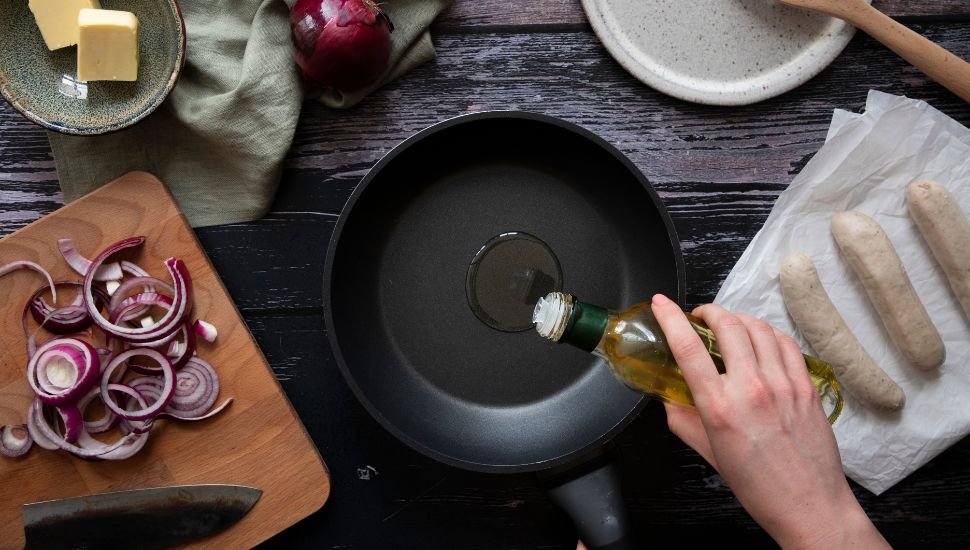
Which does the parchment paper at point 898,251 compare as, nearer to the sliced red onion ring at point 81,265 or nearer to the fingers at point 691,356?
the fingers at point 691,356

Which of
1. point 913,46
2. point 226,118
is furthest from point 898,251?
point 226,118

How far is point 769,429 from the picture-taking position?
3.12 feet

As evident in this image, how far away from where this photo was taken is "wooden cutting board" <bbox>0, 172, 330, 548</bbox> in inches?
52.6

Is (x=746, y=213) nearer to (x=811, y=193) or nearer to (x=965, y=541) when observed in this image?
(x=811, y=193)

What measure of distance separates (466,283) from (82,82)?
0.77m

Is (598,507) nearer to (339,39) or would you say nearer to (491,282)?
(491,282)

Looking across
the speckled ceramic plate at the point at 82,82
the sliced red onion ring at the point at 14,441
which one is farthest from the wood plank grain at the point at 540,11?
the sliced red onion ring at the point at 14,441

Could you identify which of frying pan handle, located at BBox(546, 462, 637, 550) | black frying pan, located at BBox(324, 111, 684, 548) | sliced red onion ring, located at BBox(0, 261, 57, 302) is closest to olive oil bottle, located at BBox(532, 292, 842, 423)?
frying pan handle, located at BBox(546, 462, 637, 550)

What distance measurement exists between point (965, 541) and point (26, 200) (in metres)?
1.95

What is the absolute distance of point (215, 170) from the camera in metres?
1.41

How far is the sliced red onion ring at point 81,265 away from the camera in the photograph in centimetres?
132

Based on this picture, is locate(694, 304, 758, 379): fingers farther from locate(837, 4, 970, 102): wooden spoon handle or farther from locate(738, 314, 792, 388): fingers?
locate(837, 4, 970, 102): wooden spoon handle

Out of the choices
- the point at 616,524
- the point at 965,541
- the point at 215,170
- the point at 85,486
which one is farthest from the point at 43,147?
the point at 965,541

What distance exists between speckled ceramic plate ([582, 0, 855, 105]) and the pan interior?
241 mm
